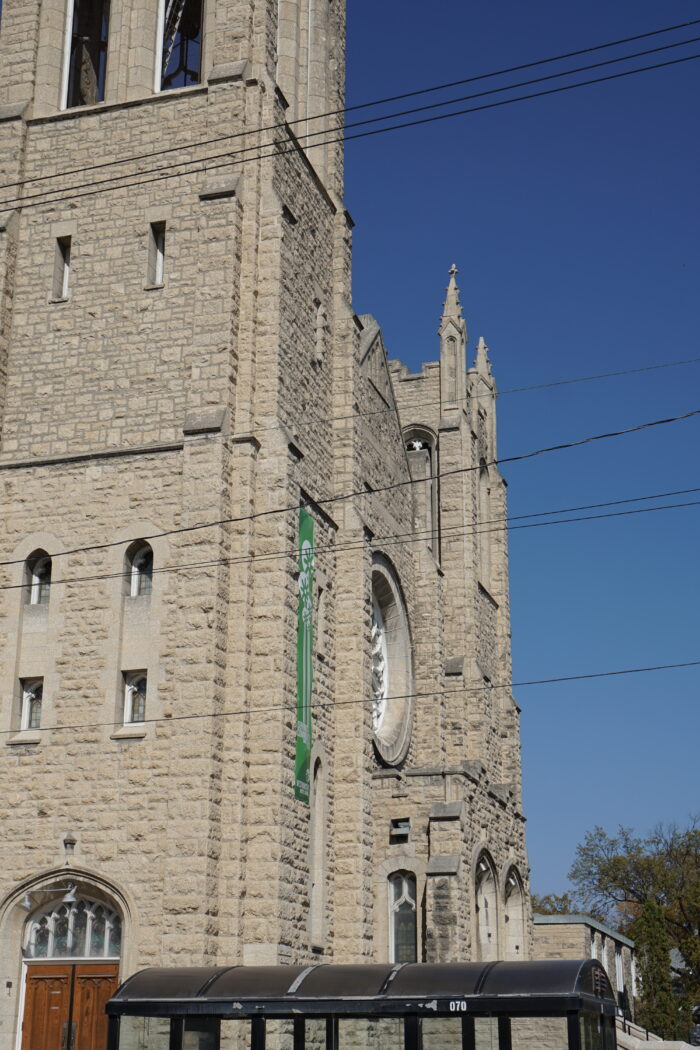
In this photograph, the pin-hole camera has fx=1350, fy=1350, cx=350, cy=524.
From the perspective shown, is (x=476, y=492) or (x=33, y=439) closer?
(x=33, y=439)

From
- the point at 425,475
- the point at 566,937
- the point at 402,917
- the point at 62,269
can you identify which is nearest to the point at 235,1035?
the point at 402,917

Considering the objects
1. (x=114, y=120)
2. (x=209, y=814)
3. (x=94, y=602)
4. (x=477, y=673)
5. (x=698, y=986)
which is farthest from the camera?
(x=698, y=986)

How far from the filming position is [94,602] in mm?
21859

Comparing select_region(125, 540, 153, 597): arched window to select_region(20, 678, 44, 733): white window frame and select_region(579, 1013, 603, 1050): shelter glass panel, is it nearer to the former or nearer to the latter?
select_region(20, 678, 44, 733): white window frame

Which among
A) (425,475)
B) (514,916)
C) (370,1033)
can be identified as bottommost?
(370,1033)

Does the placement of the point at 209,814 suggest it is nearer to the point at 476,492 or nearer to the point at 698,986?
the point at 476,492

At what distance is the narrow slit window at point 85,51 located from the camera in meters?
27.1

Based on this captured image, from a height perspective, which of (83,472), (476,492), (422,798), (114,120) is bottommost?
(422,798)

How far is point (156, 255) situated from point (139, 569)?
19.5ft

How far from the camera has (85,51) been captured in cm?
2803

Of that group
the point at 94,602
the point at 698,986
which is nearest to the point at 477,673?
the point at 94,602

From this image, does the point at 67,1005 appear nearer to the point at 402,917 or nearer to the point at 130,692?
the point at 130,692

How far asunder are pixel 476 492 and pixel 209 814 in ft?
64.4

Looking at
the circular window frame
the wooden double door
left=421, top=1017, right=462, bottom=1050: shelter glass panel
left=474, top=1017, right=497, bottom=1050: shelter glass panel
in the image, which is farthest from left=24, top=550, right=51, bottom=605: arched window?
left=474, top=1017, right=497, bottom=1050: shelter glass panel
